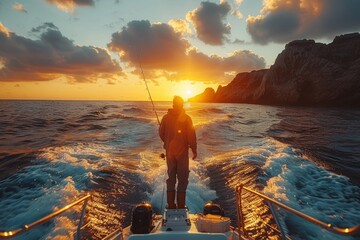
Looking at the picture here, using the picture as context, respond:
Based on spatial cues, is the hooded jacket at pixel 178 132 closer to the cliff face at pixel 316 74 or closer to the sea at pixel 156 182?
the sea at pixel 156 182

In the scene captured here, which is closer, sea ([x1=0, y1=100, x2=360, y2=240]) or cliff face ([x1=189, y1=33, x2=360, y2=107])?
sea ([x1=0, y1=100, x2=360, y2=240])

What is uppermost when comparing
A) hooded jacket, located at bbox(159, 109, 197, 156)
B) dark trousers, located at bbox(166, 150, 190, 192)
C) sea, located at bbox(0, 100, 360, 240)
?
hooded jacket, located at bbox(159, 109, 197, 156)

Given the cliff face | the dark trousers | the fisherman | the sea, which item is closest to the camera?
the fisherman

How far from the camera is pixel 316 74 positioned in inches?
2398

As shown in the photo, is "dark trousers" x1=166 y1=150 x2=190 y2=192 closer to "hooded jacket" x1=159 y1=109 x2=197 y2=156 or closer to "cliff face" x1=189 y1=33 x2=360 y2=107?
"hooded jacket" x1=159 y1=109 x2=197 y2=156

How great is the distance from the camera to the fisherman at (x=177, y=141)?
17.6 ft

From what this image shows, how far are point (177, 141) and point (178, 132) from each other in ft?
0.61

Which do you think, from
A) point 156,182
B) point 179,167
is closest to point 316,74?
point 156,182

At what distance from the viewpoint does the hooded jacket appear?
17.6 ft

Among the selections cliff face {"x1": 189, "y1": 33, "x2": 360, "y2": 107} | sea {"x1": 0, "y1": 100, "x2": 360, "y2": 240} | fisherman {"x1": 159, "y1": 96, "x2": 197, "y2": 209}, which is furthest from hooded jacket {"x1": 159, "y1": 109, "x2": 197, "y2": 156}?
cliff face {"x1": 189, "y1": 33, "x2": 360, "y2": 107}

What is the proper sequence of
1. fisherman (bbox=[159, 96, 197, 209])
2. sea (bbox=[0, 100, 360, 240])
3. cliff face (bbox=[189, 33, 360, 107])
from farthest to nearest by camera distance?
1. cliff face (bbox=[189, 33, 360, 107])
2. sea (bbox=[0, 100, 360, 240])
3. fisherman (bbox=[159, 96, 197, 209])

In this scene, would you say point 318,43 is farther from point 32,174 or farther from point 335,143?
point 32,174

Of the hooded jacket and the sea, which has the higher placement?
the hooded jacket

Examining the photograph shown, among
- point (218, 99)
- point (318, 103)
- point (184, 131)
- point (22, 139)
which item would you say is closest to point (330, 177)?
point (184, 131)
